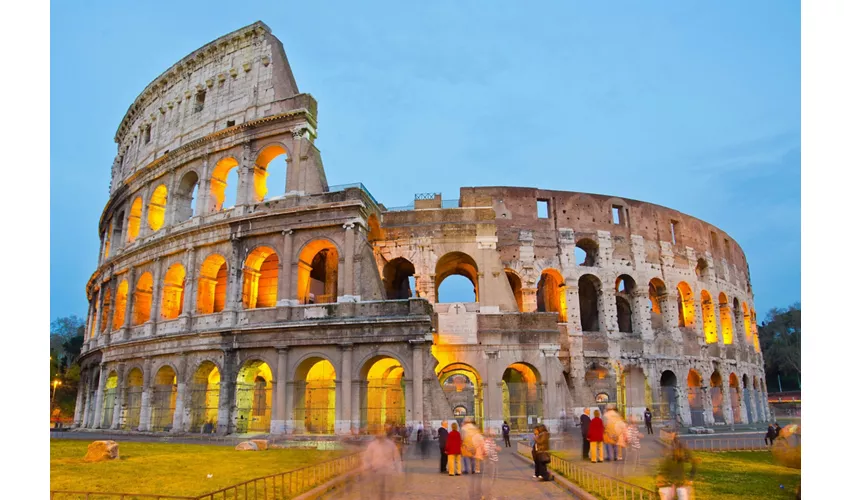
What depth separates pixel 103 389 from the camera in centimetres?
2348

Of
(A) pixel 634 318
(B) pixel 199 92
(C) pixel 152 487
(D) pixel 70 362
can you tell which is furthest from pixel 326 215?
(D) pixel 70 362

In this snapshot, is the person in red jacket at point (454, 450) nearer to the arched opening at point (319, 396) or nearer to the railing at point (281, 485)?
the railing at point (281, 485)

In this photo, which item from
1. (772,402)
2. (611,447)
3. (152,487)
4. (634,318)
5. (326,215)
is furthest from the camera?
(772,402)

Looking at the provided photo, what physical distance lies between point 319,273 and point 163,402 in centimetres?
830

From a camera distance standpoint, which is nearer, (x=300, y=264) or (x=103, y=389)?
(x=300, y=264)

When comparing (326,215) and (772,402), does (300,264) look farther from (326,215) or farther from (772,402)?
(772,402)

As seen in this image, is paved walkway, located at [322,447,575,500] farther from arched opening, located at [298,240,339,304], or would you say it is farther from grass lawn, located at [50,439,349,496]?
arched opening, located at [298,240,339,304]

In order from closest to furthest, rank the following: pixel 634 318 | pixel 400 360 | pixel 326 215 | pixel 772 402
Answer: pixel 400 360, pixel 326 215, pixel 634 318, pixel 772 402

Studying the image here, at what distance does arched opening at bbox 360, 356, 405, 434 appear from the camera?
1833 centimetres

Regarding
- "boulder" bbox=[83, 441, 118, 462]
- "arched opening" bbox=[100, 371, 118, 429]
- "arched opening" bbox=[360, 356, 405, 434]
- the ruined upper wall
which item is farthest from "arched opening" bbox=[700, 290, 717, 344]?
"arched opening" bbox=[100, 371, 118, 429]

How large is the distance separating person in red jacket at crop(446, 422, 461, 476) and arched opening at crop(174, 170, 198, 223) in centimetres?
1726

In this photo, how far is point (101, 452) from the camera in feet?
40.5

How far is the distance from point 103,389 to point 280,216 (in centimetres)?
1147

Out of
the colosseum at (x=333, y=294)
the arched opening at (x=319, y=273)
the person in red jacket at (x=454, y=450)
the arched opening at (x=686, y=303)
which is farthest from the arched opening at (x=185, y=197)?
the arched opening at (x=686, y=303)
